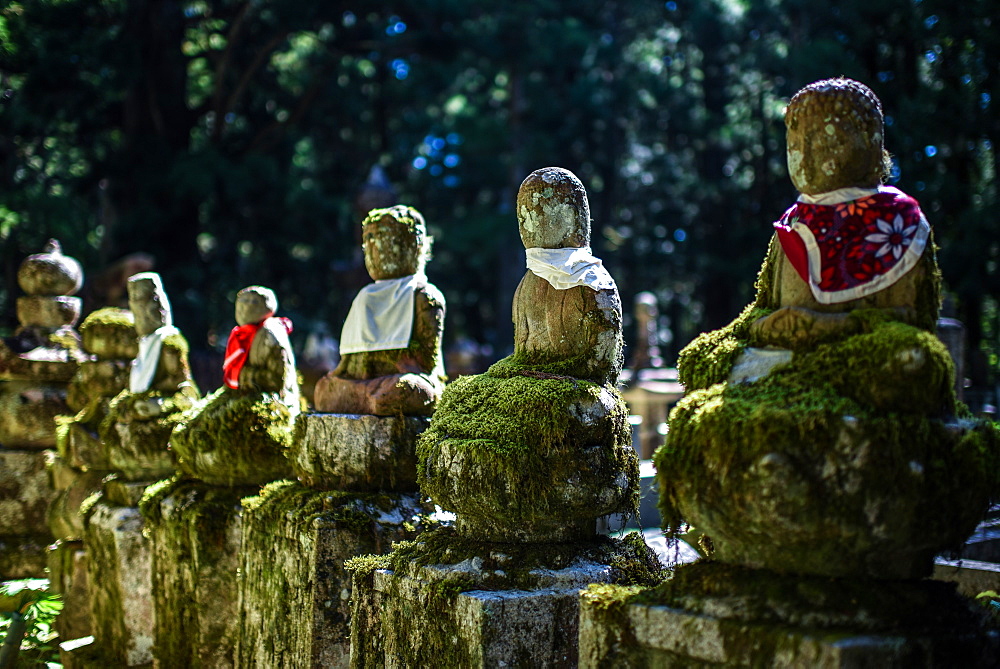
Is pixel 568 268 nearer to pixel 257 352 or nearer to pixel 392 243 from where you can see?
pixel 392 243

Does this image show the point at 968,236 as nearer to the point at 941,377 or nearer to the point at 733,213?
the point at 733,213

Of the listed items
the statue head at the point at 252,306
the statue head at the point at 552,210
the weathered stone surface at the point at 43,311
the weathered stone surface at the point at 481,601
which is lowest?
the weathered stone surface at the point at 481,601

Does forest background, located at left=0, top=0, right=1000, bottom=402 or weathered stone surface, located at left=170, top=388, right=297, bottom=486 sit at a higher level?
forest background, located at left=0, top=0, right=1000, bottom=402

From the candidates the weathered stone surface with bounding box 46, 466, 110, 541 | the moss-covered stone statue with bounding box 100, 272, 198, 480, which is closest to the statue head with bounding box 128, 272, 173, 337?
the moss-covered stone statue with bounding box 100, 272, 198, 480

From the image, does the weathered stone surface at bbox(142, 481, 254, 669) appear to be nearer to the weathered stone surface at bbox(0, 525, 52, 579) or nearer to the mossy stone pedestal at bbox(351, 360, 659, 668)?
the mossy stone pedestal at bbox(351, 360, 659, 668)

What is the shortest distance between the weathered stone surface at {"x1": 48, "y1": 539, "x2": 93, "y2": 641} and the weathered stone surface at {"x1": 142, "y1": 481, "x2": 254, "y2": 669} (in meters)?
1.69

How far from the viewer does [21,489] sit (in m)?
8.84

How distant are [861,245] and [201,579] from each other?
14.2 ft

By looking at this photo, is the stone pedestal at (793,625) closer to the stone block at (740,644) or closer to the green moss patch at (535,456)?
the stone block at (740,644)

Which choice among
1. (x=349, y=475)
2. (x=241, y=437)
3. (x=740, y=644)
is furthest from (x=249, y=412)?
(x=740, y=644)

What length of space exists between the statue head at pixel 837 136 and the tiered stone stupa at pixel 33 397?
7.49m

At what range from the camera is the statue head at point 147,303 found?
267 inches

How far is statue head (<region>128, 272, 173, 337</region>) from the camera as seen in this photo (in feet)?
22.3

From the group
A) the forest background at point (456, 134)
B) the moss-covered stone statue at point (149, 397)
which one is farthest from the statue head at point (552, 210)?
the forest background at point (456, 134)
